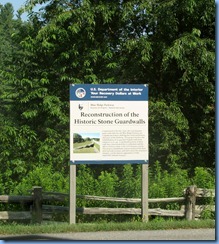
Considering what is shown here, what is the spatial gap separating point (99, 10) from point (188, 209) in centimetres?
647

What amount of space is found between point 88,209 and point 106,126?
1978 millimetres

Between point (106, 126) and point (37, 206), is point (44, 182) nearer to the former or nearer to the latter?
point (37, 206)

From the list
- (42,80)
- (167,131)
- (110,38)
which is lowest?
(167,131)

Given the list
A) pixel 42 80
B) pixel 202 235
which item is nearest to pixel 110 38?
Result: pixel 42 80

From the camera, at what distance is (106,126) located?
36.2ft

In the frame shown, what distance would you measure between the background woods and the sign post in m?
4.05

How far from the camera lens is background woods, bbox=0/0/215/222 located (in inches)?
629

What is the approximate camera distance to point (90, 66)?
16.7 m

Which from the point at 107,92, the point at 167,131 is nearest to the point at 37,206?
the point at 107,92

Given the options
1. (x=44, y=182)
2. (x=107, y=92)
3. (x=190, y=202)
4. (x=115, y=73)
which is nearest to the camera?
(x=107, y=92)

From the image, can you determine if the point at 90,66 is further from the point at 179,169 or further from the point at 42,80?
the point at 179,169

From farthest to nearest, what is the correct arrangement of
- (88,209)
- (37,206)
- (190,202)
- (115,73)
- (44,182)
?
(115,73)
(44,182)
(190,202)
(37,206)
(88,209)

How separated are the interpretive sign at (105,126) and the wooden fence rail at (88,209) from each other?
56.1 inches

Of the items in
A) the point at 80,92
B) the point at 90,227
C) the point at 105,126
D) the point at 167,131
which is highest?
the point at 80,92
